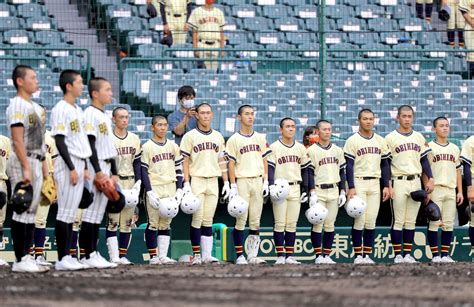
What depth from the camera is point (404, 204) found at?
14781mm

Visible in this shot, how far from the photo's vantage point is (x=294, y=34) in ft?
70.1

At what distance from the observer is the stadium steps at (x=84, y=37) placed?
19.3 meters

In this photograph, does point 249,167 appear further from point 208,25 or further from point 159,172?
point 208,25

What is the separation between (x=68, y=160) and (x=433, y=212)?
513 centimetres

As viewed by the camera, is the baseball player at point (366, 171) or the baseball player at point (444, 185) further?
the baseball player at point (444, 185)

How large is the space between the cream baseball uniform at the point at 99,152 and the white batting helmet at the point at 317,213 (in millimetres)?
3121

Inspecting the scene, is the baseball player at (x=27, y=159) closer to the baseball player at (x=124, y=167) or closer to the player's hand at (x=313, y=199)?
the baseball player at (x=124, y=167)

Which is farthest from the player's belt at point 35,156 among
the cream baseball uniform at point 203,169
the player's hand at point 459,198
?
the player's hand at point 459,198

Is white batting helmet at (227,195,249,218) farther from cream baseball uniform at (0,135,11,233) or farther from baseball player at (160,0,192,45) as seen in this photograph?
baseball player at (160,0,192,45)

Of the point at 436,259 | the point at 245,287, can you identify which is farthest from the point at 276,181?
the point at 245,287

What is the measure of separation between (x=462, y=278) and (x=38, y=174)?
4.09m

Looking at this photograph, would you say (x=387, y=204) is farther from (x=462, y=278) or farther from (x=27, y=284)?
(x=27, y=284)

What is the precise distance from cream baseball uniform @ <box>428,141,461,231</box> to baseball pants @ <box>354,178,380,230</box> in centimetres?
73

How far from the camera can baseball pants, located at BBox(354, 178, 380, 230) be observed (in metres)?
14.8
